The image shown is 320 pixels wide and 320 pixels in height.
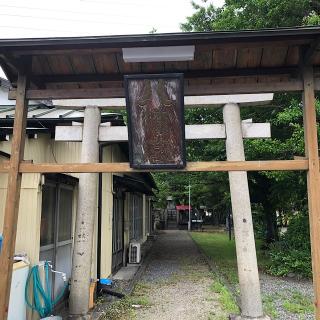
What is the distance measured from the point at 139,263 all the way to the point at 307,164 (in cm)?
1158

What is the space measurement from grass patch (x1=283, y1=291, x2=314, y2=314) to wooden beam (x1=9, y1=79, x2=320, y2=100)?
566 centimetres

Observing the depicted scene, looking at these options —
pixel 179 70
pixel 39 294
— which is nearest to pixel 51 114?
pixel 39 294

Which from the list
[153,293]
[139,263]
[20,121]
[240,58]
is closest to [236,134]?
[240,58]

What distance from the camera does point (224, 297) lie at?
9367 mm

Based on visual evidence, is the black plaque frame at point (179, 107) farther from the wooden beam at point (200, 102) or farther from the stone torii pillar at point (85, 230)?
the stone torii pillar at point (85, 230)

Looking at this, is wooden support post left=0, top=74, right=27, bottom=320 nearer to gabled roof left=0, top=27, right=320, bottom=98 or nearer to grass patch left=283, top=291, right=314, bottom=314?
gabled roof left=0, top=27, right=320, bottom=98

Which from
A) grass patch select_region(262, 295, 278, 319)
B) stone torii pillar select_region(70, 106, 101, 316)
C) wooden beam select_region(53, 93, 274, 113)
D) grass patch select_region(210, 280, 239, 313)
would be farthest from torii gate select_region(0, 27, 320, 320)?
grass patch select_region(210, 280, 239, 313)

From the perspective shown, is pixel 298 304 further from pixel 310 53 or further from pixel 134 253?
pixel 134 253

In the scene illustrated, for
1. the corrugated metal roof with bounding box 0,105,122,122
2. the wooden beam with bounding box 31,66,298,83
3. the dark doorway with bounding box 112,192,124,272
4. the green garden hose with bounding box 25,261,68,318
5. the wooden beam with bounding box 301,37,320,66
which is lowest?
the green garden hose with bounding box 25,261,68,318

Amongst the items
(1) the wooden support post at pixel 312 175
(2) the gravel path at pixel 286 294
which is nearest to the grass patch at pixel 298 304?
(2) the gravel path at pixel 286 294

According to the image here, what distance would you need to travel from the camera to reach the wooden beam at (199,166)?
4.27m

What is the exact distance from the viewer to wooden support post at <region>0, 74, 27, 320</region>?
4.32 metres

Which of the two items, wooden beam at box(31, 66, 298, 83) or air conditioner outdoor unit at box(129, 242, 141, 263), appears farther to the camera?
air conditioner outdoor unit at box(129, 242, 141, 263)

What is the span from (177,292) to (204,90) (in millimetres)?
7133
